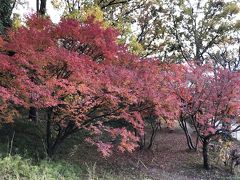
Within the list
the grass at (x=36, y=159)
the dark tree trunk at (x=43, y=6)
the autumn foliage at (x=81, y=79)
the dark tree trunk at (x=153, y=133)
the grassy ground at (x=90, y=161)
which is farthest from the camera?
the dark tree trunk at (x=43, y=6)

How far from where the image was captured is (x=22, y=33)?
8609 millimetres

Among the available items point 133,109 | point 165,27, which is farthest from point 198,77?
point 165,27

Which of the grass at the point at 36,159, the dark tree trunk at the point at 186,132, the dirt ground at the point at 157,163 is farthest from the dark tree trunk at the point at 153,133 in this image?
the grass at the point at 36,159

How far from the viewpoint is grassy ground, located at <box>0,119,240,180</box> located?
862cm

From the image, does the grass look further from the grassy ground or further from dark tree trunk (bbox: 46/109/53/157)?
dark tree trunk (bbox: 46/109/53/157)

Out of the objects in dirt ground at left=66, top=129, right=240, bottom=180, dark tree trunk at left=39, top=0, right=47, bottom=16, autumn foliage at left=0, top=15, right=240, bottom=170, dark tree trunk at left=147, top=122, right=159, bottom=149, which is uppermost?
dark tree trunk at left=39, top=0, right=47, bottom=16

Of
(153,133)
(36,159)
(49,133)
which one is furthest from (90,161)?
(153,133)

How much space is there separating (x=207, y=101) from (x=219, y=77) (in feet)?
2.92

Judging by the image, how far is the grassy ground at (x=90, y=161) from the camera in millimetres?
8625

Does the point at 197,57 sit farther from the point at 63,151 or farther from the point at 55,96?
the point at 55,96

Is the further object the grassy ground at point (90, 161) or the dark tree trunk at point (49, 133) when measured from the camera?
the dark tree trunk at point (49, 133)

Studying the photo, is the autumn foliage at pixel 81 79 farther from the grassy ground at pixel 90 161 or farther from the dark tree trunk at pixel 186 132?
the dark tree trunk at pixel 186 132

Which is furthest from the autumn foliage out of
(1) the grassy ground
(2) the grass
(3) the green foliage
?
(3) the green foliage

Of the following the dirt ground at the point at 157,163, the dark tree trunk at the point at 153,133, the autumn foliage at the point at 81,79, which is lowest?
the dirt ground at the point at 157,163
